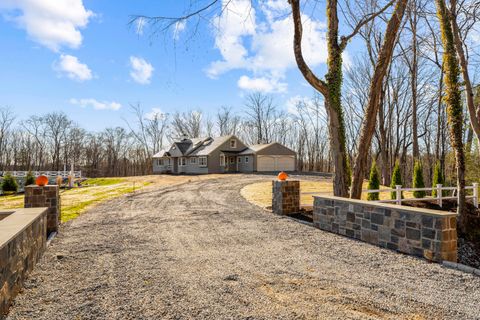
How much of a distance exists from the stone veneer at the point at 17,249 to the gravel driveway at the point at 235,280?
14cm

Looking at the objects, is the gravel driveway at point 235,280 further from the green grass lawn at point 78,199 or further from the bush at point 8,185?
the bush at point 8,185

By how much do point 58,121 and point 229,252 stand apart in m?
45.4

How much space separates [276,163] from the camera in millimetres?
30359

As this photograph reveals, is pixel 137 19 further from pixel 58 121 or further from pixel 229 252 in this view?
pixel 58 121

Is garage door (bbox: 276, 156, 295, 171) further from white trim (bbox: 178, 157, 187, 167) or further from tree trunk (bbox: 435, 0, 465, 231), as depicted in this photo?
tree trunk (bbox: 435, 0, 465, 231)

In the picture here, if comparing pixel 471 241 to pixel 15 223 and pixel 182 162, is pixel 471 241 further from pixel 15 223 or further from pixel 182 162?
pixel 182 162

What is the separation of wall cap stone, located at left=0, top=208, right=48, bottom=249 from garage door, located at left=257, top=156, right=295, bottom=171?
25.3m

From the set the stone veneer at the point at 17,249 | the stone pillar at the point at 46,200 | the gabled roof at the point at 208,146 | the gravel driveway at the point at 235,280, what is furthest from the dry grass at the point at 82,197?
the gabled roof at the point at 208,146

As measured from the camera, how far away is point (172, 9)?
6.16 metres

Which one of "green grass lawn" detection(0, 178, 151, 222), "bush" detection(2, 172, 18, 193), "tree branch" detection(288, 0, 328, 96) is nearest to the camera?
"tree branch" detection(288, 0, 328, 96)

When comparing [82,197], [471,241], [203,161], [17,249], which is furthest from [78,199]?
[203,161]

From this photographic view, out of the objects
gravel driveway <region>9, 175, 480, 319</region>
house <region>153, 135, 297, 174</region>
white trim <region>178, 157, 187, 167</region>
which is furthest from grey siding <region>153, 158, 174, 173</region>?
gravel driveway <region>9, 175, 480, 319</region>

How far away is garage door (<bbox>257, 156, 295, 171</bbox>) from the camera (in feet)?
97.2

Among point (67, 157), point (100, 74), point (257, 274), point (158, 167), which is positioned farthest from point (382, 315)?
point (67, 157)
